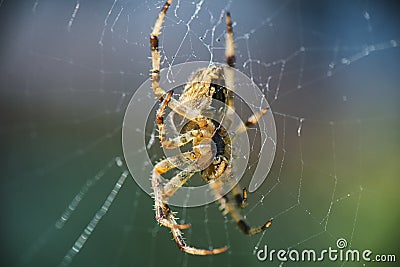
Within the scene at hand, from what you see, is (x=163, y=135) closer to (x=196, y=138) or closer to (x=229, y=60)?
(x=196, y=138)

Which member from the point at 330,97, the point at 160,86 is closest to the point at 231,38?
the point at 160,86

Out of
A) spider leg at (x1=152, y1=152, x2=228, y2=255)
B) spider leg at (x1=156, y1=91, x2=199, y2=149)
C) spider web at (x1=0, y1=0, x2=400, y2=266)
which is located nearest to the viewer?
spider leg at (x1=156, y1=91, x2=199, y2=149)

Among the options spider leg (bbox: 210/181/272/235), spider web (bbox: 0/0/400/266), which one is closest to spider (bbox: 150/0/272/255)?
spider leg (bbox: 210/181/272/235)

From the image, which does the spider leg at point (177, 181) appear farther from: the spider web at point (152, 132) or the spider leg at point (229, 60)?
the spider web at point (152, 132)

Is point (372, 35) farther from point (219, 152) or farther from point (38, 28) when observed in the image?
point (38, 28)

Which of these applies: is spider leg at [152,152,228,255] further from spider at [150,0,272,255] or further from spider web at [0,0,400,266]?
spider web at [0,0,400,266]

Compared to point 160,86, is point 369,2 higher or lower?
higher
